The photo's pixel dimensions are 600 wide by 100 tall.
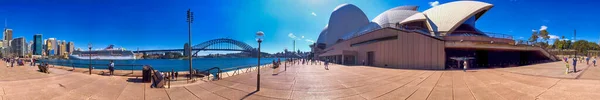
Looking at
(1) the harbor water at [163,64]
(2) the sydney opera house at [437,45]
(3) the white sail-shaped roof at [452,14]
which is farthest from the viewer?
(3) the white sail-shaped roof at [452,14]

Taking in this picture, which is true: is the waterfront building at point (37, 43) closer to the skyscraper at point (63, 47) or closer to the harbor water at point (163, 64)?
the skyscraper at point (63, 47)

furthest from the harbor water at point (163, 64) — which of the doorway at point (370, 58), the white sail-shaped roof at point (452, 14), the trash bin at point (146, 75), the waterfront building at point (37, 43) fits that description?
the waterfront building at point (37, 43)

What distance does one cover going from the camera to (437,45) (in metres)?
20.9

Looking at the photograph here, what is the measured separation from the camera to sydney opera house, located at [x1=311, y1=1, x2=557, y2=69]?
21.4 meters

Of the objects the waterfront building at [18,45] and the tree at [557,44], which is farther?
the waterfront building at [18,45]

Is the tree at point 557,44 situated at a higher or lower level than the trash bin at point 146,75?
higher

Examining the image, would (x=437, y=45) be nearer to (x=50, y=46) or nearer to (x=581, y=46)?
(x=581, y=46)

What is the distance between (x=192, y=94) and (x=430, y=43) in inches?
835

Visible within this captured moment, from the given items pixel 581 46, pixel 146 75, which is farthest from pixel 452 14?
pixel 581 46

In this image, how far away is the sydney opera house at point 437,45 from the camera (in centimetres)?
2144

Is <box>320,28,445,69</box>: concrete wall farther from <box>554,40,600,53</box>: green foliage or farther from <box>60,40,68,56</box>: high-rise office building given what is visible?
<box>60,40,68,56</box>: high-rise office building

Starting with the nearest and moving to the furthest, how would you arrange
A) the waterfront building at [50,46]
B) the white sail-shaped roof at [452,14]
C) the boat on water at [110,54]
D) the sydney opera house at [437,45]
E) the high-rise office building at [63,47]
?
the sydney opera house at [437,45], the white sail-shaped roof at [452,14], the waterfront building at [50,46], the boat on water at [110,54], the high-rise office building at [63,47]

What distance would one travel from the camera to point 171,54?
139 m

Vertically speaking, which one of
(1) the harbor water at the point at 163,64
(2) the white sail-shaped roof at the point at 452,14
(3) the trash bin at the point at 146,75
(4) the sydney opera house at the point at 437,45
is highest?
(2) the white sail-shaped roof at the point at 452,14
